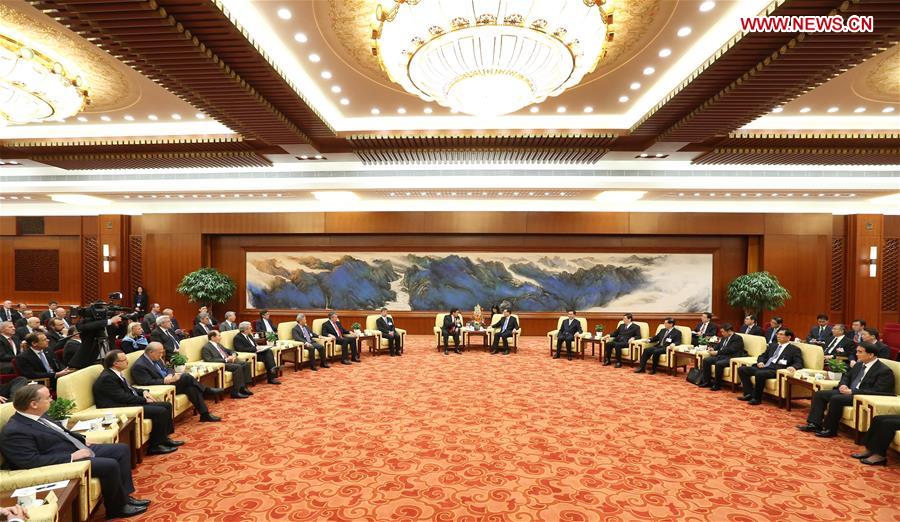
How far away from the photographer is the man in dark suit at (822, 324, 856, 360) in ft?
25.0

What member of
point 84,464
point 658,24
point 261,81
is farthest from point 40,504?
point 658,24

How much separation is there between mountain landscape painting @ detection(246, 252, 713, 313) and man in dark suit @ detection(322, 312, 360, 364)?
11.7 feet

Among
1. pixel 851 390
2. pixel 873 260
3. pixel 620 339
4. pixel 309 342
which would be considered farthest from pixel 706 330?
pixel 309 342

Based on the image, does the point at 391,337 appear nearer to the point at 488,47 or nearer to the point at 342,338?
the point at 342,338

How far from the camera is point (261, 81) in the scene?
6125mm

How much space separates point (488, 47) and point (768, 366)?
6724 mm

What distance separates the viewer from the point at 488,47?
15.1 feet

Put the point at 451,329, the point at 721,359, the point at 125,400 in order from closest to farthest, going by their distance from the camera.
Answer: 1. the point at 125,400
2. the point at 721,359
3. the point at 451,329

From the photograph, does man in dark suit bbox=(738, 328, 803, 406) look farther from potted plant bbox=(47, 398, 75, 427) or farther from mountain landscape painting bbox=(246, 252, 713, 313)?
potted plant bbox=(47, 398, 75, 427)

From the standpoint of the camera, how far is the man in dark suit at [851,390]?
5.38 m

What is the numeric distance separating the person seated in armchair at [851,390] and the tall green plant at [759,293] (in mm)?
7144

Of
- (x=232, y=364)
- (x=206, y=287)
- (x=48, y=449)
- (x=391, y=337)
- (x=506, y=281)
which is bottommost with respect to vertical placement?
(x=391, y=337)

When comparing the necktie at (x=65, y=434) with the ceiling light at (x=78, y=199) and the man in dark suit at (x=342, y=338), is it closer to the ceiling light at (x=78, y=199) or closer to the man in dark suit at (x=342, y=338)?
the man in dark suit at (x=342, y=338)

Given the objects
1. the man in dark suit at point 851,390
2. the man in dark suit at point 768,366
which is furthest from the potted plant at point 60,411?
the man in dark suit at point 768,366
